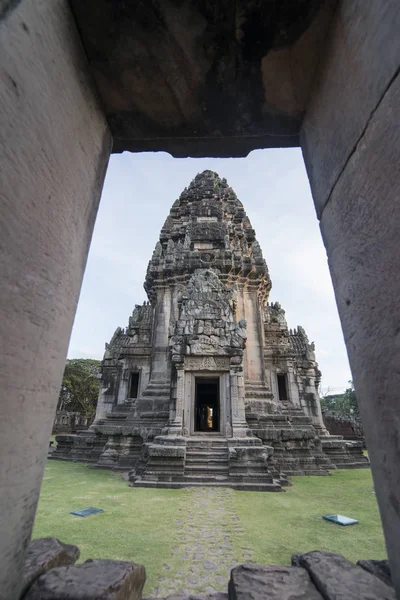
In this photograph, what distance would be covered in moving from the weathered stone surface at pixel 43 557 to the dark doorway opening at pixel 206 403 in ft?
41.0

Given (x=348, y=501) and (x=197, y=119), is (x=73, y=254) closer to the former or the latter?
(x=197, y=119)

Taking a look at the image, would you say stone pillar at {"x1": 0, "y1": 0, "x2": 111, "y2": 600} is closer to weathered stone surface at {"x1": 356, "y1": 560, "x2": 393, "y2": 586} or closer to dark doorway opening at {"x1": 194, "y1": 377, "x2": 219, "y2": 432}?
weathered stone surface at {"x1": 356, "y1": 560, "x2": 393, "y2": 586}

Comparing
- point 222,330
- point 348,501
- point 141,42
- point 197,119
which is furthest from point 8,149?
point 222,330

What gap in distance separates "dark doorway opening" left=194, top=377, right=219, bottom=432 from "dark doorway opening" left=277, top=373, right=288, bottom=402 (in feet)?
11.4

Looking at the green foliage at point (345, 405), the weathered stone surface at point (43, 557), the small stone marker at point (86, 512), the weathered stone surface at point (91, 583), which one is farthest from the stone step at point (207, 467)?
the green foliage at point (345, 405)

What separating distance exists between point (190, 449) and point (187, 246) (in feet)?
36.0

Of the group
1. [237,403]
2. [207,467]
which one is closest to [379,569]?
[207,467]

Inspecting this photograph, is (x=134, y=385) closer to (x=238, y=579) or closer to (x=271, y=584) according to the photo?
(x=238, y=579)

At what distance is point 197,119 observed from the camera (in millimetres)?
2551

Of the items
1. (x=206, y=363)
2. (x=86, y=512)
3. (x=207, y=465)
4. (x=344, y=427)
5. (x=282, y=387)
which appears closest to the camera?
(x=86, y=512)

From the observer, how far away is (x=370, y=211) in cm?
167

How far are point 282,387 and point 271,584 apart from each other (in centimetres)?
1608

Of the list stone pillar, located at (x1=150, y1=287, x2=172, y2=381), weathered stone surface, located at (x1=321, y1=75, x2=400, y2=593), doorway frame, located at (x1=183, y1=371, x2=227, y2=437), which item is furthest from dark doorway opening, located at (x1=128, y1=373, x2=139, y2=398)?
weathered stone surface, located at (x1=321, y1=75, x2=400, y2=593)

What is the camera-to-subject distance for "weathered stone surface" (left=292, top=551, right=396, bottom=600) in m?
1.60
